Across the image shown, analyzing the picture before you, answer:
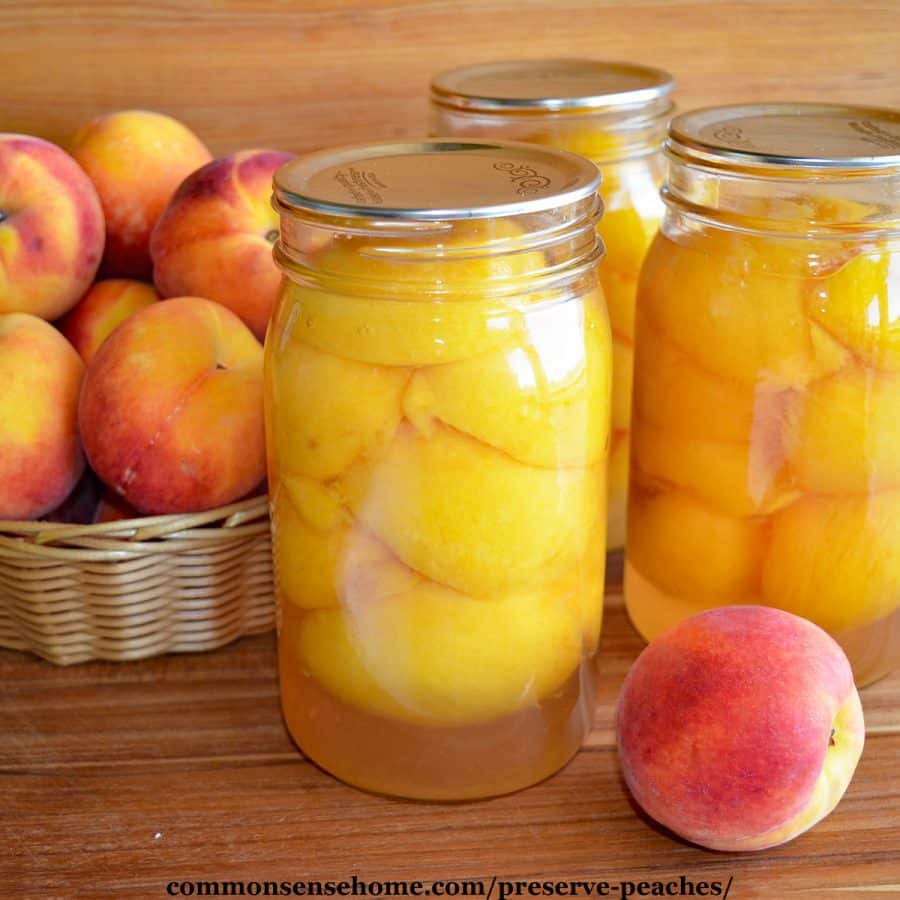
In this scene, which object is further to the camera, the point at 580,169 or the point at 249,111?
the point at 249,111

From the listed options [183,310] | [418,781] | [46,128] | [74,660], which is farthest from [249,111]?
[418,781]

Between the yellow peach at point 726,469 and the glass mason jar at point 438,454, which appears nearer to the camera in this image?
the glass mason jar at point 438,454

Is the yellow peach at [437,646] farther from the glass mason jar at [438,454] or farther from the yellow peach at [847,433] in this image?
the yellow peach at [847,433]

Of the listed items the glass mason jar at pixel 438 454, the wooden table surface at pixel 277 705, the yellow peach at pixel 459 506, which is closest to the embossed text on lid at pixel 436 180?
the glass mason jar at pixel 438 454

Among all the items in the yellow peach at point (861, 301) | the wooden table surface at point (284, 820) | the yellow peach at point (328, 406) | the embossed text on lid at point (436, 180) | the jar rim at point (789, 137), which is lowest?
the wooden table surface at point (284, 820)

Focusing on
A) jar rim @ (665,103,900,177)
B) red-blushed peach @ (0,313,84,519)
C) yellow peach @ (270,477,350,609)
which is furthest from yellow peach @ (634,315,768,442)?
red-blushed peach @ (0,313,84,519)

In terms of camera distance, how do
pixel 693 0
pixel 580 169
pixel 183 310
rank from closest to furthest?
pixel 580 169, pixel 183 310, pixel 693 0

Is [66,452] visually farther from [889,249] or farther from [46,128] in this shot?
[889,249]
